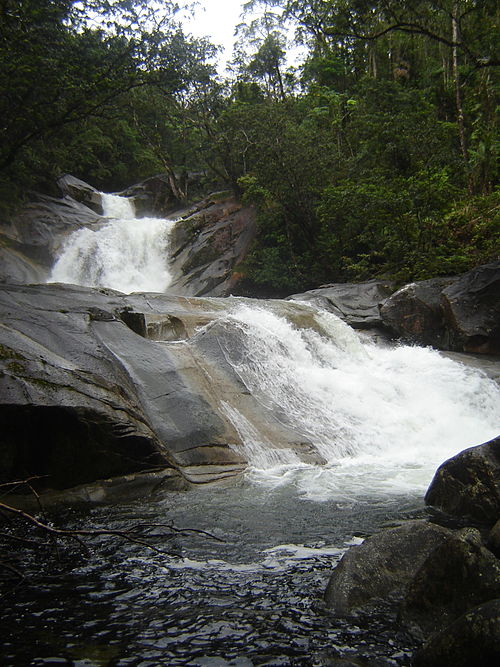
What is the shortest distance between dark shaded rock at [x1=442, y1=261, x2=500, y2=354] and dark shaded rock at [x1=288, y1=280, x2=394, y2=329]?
2196 millimetres

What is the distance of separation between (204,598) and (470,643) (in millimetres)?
1914

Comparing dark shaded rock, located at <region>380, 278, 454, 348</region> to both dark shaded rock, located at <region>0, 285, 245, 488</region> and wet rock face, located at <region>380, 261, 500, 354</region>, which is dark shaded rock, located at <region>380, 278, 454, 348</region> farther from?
dark shaded rock, located at <region>0, 285, 245, 488</region>

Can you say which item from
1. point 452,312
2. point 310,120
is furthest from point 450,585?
point 310,120

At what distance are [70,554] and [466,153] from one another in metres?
18.5

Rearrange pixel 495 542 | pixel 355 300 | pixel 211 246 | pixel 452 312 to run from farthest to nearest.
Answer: pixel 211 246
pixel 355 300
pixel 452 312
pixel 495 542

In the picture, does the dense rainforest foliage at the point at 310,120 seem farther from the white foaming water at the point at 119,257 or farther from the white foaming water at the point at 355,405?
the white foaming water at the point at 355,405

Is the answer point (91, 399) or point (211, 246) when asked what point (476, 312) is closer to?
point (91, 399)

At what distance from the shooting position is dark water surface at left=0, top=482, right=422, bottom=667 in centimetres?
303

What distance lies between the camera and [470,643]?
2533 millimetres

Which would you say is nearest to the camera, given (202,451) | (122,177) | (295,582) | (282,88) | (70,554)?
(295,582)

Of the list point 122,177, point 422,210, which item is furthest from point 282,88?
point 422,210

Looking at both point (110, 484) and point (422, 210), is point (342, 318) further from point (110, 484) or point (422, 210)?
point (110, 484)

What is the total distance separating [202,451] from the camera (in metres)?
7.40

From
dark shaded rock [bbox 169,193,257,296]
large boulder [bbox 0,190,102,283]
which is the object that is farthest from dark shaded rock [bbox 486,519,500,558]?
large boulder [bbox 0,190,102,283]
